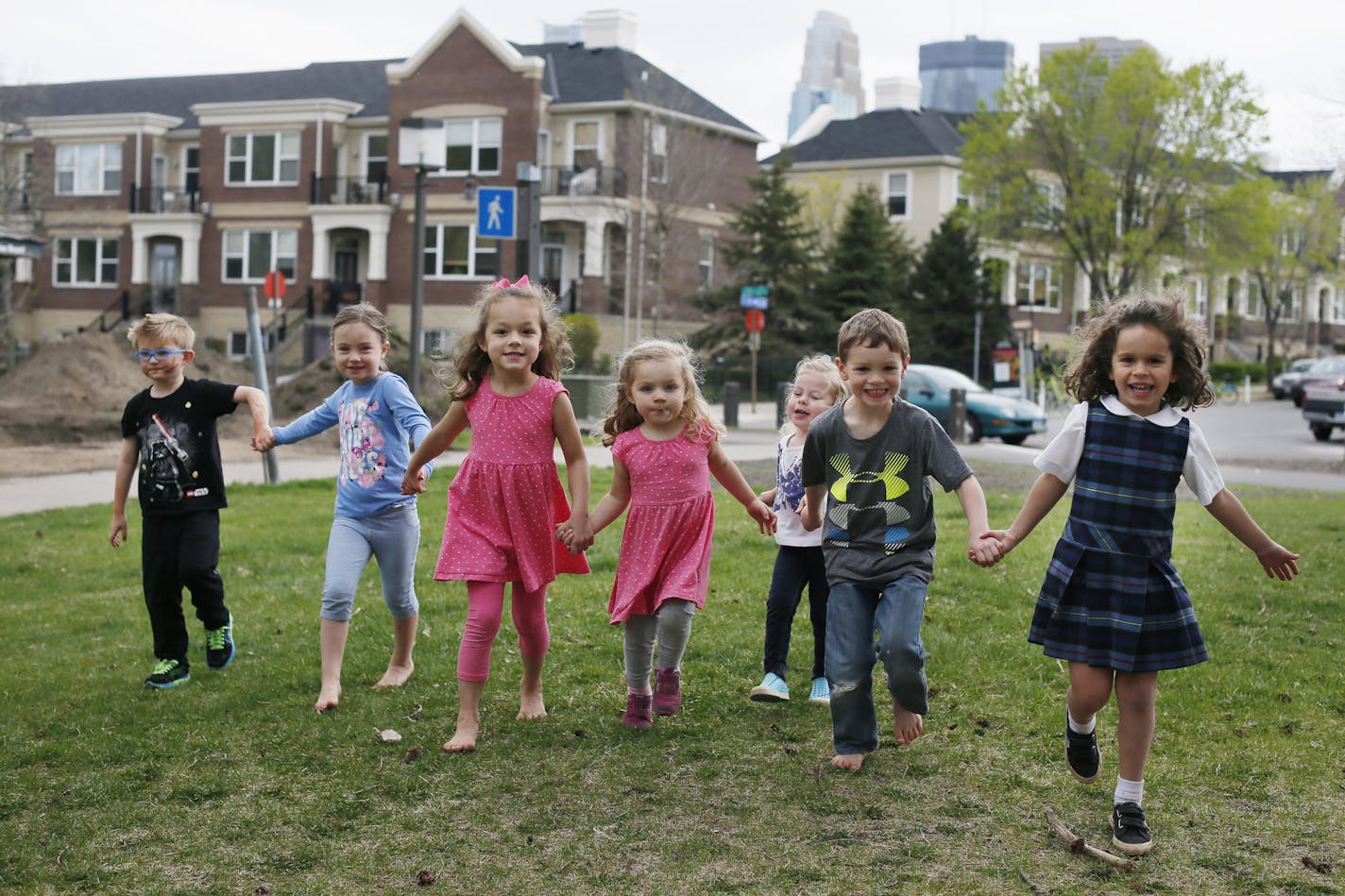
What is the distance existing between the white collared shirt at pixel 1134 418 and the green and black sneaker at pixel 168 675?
4.12 metres

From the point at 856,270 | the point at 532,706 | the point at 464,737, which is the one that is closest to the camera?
the point at 464,737

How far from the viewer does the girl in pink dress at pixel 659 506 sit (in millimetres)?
5379

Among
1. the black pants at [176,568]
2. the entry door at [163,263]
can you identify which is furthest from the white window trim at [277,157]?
the black pants at [176,568]

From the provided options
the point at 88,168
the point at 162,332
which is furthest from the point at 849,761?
the point at 88,168

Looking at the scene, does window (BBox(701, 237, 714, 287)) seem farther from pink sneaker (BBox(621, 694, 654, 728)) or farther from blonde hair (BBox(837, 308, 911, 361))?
blonde hair (BBox(837, 308, 911, 361))

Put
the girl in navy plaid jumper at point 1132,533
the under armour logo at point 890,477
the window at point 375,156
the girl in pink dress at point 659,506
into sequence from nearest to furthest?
the girl in navy plaid jumper at point 1132,533 < the under armour logo at point 890,477 < the girl in pink dress at point 659,506 < the window at point 375,156

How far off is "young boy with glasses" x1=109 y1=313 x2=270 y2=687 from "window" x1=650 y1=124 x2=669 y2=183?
38909 mm

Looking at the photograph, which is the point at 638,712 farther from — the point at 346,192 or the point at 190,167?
the point at 190,167

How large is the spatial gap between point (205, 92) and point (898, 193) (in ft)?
90.2

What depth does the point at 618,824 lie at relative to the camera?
443 centimetres

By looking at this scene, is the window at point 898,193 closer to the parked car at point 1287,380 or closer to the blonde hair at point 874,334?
the parked car at point 1287,380

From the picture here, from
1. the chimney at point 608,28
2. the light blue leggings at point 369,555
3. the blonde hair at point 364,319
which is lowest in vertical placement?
the light blue leggings at point 369,555

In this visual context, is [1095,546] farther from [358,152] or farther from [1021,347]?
[358,152]

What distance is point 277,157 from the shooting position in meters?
48.6
